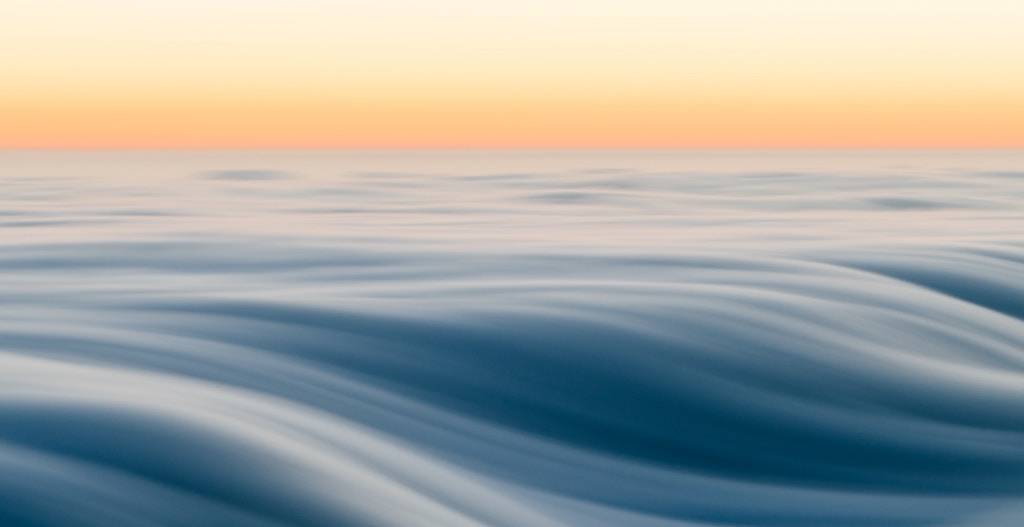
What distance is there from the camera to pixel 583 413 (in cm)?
530

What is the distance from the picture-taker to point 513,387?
5.58 metres

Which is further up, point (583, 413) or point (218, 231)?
point (218, 231)

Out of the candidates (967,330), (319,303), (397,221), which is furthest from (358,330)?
(397,221)

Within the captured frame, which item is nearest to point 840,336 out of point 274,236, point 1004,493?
point 1004,493

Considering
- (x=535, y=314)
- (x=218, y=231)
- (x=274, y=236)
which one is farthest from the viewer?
(x=218, y=231)

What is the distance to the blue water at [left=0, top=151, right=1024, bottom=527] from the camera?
348cm

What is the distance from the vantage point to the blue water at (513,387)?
11.4 ft

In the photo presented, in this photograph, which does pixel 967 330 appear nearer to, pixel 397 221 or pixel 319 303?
pixel 319 303

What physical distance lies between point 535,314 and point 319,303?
1.10 metres

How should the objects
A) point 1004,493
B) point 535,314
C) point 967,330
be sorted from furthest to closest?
point 967,330, point 535,314, point 1004,493

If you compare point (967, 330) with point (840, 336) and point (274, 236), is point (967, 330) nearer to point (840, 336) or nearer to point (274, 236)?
point (840, 336)

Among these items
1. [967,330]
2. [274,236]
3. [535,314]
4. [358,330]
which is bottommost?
[358,330]

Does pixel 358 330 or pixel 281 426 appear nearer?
pixel 281 426

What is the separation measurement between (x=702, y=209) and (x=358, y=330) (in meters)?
13.8
